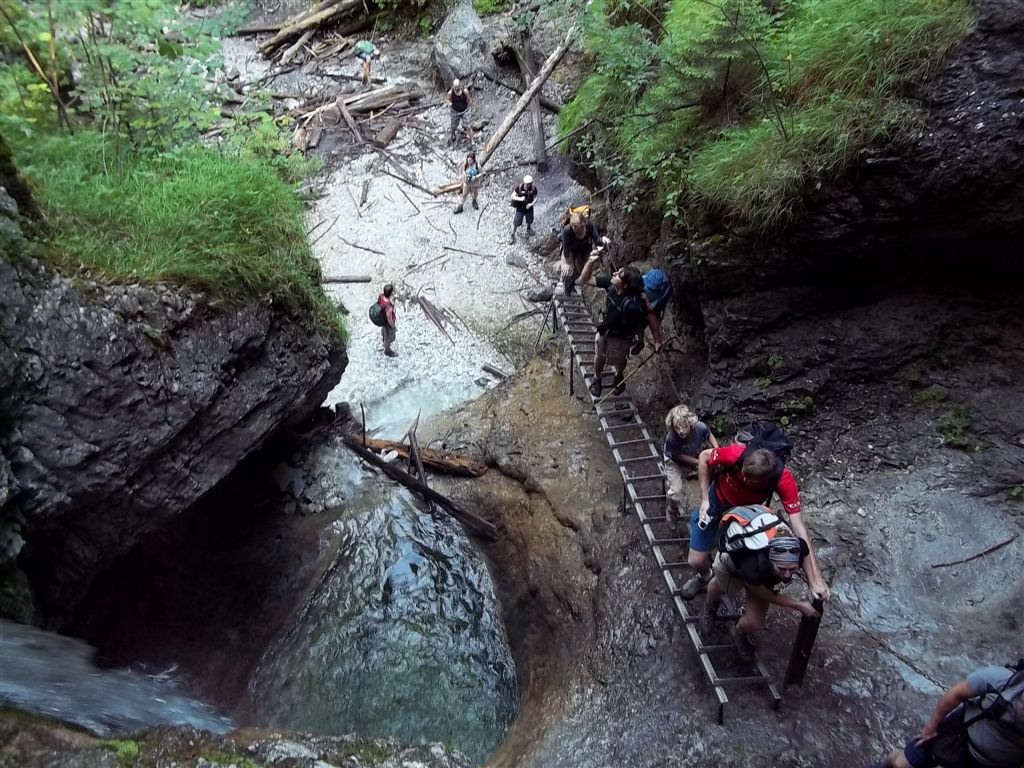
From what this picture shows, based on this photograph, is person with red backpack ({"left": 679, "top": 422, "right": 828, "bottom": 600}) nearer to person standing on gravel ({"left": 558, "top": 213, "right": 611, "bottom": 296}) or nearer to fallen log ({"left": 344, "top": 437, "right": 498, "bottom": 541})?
fallen log ({"left": 344, "top": 437, "right": 498, "bottom": 541})

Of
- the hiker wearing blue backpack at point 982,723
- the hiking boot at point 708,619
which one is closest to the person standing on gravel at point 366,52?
the hiking boot at point 708,619

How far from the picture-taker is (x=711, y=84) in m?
7.82

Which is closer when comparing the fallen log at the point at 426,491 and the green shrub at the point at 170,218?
the green shrub at the point at 170,218

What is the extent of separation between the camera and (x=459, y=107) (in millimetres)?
17453

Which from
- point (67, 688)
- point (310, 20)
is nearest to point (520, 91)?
point (310, 20)

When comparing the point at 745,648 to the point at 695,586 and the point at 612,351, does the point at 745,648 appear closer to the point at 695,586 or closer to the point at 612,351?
the point at 695,586

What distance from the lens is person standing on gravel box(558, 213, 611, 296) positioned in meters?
9.43

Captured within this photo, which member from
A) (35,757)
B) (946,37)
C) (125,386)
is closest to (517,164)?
(946,37)

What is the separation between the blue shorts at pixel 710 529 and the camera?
16.7 ft

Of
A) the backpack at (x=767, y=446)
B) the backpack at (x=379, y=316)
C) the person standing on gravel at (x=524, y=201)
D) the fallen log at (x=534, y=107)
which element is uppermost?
the fallen log at (x=534, y=107)

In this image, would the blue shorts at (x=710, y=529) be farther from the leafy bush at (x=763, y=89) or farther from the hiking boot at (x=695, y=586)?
the leafy bush at (x=763, y=89)

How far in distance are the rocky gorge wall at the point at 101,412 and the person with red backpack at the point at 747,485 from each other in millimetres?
4783

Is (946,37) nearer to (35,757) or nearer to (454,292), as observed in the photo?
(35,757)

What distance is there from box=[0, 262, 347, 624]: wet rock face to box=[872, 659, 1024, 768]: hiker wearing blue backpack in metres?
6.29
